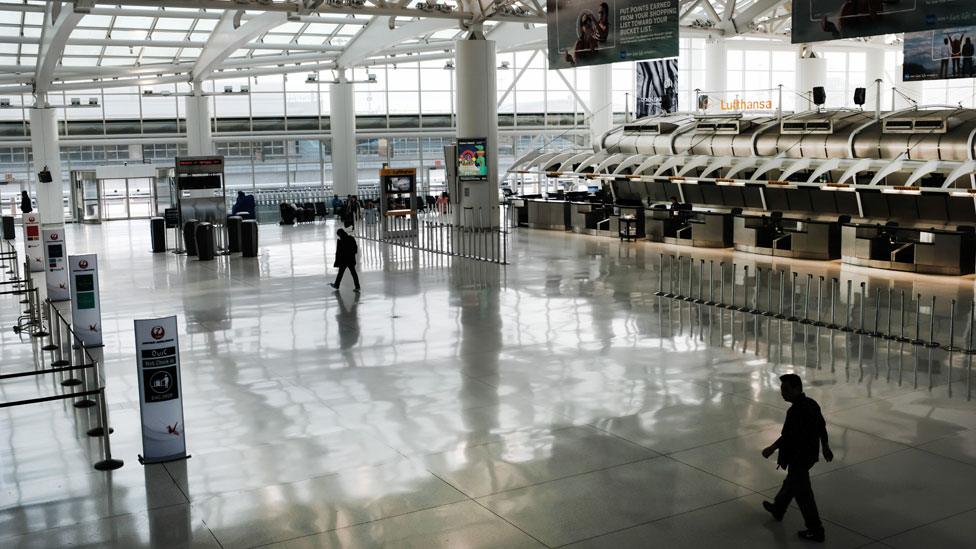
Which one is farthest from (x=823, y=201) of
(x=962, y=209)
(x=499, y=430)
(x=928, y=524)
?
(x=928, y=524)

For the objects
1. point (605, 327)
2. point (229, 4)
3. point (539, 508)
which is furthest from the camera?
point (229, 4)

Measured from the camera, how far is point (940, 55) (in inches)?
1069

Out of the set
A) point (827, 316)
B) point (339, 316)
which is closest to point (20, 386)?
point (339, 316)

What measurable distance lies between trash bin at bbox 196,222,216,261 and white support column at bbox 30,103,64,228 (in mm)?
14995

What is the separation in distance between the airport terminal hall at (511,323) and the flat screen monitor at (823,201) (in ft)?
0.18

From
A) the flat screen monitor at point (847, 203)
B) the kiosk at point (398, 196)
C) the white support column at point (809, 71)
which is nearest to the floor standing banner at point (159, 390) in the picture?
the flat screen monitor at point (847, 203)

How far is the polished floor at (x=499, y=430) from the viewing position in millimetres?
7262

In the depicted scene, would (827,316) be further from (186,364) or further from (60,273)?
(60,273)

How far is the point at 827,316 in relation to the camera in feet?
50.9

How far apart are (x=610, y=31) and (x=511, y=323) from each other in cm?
699

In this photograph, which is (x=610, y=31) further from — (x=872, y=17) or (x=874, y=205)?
(x=874, y=205)

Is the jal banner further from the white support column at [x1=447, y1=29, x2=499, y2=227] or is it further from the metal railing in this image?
the metal railing

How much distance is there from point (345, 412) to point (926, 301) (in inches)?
444

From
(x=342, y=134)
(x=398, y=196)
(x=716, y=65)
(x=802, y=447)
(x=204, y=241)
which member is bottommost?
(x=802, y=447)
